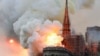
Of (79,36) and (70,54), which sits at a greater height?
(79,36)

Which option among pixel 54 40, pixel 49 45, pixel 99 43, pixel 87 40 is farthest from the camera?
pixel 87 40

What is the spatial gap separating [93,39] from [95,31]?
A: 11.5 metres

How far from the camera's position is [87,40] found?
6004 inches

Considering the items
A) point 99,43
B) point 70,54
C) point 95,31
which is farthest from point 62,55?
point 95,31

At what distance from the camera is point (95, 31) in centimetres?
16188

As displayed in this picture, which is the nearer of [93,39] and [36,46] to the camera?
[36,46]

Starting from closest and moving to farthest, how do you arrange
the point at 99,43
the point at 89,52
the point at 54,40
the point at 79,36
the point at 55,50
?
the point at 54,40, the point at 55,50, the point at 79,36, the point at 89,52, the point at 99,43

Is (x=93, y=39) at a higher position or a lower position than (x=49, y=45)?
higher

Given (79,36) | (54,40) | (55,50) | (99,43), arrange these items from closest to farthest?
(54,40) < (55,50) < (79,36) < (99,43)

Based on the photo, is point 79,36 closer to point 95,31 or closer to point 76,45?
point 76,45

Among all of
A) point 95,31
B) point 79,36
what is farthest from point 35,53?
point 95,31

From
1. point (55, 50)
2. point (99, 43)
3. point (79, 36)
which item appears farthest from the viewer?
point (99, 43)

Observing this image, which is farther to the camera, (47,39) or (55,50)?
(55,50)

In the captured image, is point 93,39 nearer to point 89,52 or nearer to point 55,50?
point 89,52
